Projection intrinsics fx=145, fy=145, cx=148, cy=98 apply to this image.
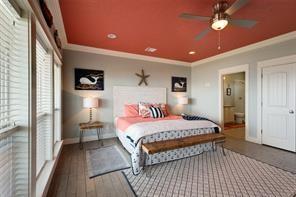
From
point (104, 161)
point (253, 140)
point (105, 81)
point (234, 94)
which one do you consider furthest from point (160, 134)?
point (234, 94)

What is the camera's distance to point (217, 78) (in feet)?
15.4

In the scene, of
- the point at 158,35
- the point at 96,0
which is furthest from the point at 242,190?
the point at 96,0

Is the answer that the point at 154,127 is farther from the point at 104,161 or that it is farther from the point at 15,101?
the point at 15,101

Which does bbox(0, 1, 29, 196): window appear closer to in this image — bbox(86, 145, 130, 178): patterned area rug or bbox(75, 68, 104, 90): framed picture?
bbox(86, 145, 130, 178): patterned area rug

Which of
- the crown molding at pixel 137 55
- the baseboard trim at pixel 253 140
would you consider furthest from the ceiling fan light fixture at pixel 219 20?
the baseboard trim at pixel 253 140

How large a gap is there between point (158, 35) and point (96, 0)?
4.82ft

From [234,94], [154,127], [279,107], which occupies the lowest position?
[154,127]

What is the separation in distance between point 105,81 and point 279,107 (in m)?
4.40

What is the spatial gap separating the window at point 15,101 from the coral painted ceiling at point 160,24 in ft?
3.89

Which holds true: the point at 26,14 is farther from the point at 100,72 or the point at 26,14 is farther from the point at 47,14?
the point at 100,72

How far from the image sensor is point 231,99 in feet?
23.0

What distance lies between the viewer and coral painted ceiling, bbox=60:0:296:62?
2.15m

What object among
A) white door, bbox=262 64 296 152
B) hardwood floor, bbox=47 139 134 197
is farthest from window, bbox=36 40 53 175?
white door, bbox=262 64 296 152

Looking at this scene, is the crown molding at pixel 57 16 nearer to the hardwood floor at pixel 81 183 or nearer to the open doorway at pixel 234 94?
the hardwood floor at pixel 81 183
